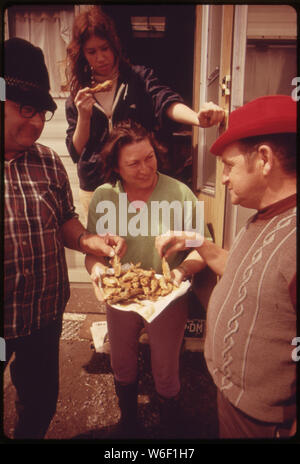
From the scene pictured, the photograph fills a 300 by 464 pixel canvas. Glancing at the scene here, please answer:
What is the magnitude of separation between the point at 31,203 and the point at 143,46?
421 centimetres

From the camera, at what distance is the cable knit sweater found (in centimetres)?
92

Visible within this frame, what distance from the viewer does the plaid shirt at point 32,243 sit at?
48.8 inches

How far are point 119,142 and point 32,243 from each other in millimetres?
726

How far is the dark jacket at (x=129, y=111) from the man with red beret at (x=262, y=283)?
1.04m

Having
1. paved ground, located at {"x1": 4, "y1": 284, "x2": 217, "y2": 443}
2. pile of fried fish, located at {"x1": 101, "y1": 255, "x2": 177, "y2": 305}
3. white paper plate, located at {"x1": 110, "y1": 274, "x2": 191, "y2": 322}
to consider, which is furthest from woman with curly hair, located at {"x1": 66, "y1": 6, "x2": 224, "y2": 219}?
paved ground, located at {"x1": 4, "y1": 284, "x2": 217, "y2": 443}

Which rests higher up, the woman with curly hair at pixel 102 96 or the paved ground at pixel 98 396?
the woman with curly hair at pixel 102 96

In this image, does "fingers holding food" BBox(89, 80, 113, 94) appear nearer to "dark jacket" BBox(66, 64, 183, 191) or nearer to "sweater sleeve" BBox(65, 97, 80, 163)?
"dark jacket" BBox(66, 64, 183, 191)

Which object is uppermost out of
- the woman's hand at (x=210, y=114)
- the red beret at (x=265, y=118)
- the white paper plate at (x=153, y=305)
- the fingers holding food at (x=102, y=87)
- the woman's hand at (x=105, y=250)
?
the fingers holding food at (x=102, y=87)

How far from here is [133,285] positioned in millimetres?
1477

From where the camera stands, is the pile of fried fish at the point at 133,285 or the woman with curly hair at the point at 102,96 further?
the woman with curly hair at the point at 102,96

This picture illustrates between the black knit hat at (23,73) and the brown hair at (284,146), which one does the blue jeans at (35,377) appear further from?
the brown hair at (284,146)

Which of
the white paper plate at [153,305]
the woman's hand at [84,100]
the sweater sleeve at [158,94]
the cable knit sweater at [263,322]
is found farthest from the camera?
the sweater sleeve at [158,94]

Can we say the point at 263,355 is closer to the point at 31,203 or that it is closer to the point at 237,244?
the point at 237,244

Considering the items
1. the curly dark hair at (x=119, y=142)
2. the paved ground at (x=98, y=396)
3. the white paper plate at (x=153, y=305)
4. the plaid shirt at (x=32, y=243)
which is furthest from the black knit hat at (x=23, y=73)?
the paved ground at (x=98, y=396)
